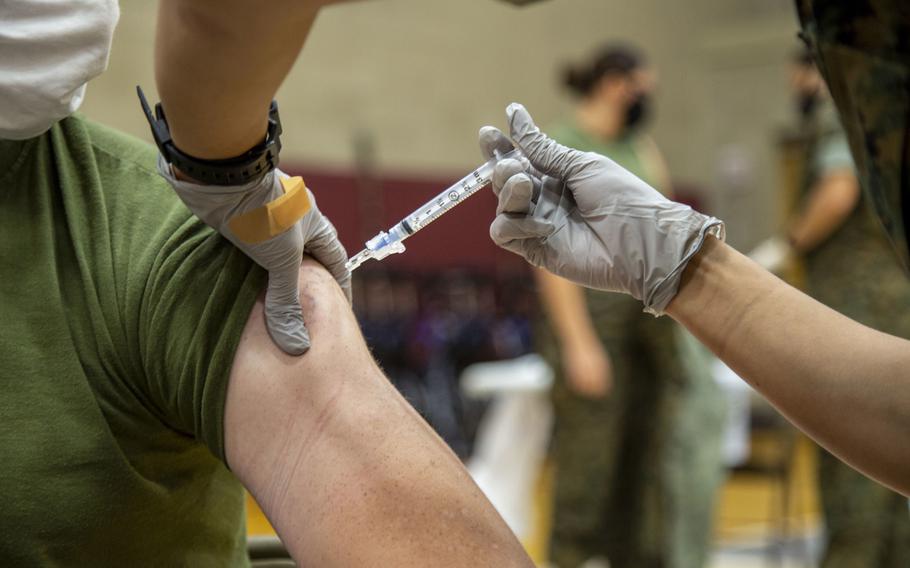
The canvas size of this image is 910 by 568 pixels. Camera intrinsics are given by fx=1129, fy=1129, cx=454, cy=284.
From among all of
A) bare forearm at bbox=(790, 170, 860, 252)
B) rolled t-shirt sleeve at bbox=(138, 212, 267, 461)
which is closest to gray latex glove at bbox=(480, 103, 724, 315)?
rolled t-shirt sleeve at bbox=(138, 212, 267, 461)

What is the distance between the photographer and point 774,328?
0.98 meters

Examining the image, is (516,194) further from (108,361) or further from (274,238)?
(108,361)

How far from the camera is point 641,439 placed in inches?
139

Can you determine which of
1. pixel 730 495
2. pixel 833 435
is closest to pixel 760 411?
pixel 730 495

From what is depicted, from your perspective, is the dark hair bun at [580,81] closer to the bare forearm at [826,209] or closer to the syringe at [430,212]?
the bare forearm at [826,209]

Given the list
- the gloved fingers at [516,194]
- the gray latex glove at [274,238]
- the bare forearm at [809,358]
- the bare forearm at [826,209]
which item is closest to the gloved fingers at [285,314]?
the gray latex glove at [274,238]

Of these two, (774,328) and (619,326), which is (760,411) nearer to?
(619,326)

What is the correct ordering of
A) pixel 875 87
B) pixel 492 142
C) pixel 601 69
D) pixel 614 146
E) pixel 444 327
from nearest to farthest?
pixel 875 87
pixel 492 142
pixel 614 146
pixel 601 69
pixel 444 327

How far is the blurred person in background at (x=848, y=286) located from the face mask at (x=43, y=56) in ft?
8.27

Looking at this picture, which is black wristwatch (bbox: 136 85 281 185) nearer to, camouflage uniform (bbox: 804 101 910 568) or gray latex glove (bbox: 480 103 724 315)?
gray latex glove (bbox: 480 103 724 315)

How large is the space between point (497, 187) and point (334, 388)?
27 cm

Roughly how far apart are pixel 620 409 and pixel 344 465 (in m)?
2.68

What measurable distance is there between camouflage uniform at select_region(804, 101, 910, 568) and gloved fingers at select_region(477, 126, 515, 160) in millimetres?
2254

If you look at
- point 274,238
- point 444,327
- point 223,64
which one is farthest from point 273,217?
point 444,327
